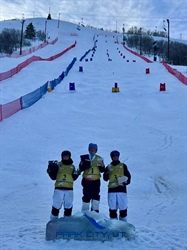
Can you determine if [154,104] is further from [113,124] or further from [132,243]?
[132,243]

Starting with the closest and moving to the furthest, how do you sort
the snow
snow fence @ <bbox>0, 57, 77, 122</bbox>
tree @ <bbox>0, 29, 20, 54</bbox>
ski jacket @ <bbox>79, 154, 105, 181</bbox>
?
ski jacket @ <bbox>79, 154, 105, 181</bbox>
the snow
snow fence @ <bbox>0, 57, 77, 122</bbox>
tree @ <bbox>0, 29, 20, 54</bbox>

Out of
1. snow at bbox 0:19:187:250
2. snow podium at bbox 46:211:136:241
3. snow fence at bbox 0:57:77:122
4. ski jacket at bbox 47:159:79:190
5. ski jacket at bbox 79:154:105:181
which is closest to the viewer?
snow podium at bbox 46:211:136:241

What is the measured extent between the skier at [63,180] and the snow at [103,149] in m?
0.60

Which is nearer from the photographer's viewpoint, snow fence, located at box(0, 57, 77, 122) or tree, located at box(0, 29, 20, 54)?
snow fence, located at box(0, 57, 77, 122)

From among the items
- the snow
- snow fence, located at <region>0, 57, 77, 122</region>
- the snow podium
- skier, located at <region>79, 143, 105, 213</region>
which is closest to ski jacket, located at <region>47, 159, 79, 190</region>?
skier, located at <region>79, 143, 105, 213</region>

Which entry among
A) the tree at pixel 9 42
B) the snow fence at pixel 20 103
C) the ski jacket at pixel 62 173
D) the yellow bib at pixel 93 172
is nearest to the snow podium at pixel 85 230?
the ski jacket at pixel 62 173

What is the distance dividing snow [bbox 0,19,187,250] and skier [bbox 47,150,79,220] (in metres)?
0.60

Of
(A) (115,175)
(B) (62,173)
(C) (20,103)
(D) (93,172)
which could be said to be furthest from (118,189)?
(C) (20,103)

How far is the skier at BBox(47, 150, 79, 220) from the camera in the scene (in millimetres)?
5996

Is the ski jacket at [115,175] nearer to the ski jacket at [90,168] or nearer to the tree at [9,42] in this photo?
the ski jacket at [90,168]

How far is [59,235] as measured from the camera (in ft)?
18.9

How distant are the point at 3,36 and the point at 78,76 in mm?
57211

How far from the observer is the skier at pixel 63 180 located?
6.00m

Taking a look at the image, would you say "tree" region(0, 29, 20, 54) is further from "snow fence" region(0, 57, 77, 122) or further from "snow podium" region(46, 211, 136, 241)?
"snow podium" region(46, 211, 136, 241)
